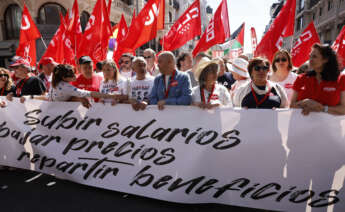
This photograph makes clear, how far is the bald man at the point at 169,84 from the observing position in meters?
2.72

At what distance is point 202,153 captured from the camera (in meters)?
2.39

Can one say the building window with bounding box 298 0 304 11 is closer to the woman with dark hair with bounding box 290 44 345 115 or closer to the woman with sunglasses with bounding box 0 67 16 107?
the woman with dark hair with bounding box 290 44 345 115

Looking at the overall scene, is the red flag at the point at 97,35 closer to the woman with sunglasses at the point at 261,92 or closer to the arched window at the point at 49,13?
the woman with sunglasses at the point at 261,92

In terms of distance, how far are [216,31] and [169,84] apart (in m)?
2.89

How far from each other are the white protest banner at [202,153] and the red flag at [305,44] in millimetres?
4000

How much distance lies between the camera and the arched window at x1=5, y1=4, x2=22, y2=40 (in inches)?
548

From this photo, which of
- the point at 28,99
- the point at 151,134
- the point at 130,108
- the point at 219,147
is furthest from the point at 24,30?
the point at 219,147

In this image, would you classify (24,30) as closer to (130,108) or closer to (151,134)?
(130,108)

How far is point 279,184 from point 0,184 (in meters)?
3.46

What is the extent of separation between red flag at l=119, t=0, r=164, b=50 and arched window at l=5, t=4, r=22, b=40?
43.1 ft

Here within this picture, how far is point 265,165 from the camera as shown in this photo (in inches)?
89.0

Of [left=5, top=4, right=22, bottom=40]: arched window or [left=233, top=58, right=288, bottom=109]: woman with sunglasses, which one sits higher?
[left=5, top=4, right=22, bottom=40]: arched window

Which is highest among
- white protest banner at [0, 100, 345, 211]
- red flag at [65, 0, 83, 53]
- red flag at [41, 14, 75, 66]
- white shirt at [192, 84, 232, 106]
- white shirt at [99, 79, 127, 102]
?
red flag at [65, 0, 83, 53]

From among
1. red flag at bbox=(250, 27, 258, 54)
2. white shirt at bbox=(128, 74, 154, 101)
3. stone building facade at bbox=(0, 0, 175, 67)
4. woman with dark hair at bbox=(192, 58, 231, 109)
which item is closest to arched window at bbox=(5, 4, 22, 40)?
stone building facade at bbox=(0, 0, 175, 67)
